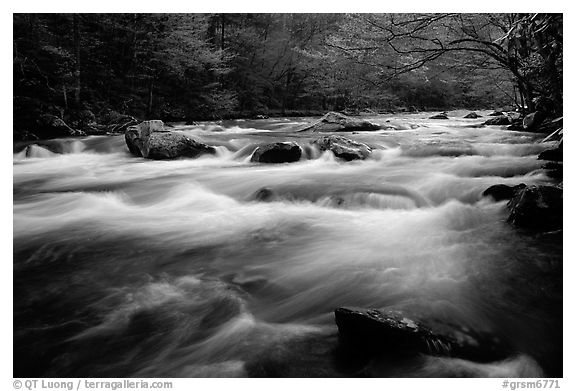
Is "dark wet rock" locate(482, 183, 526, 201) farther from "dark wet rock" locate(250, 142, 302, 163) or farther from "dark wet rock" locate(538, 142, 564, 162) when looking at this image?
"dark wet rock" locate(250, 142, 302, 163)

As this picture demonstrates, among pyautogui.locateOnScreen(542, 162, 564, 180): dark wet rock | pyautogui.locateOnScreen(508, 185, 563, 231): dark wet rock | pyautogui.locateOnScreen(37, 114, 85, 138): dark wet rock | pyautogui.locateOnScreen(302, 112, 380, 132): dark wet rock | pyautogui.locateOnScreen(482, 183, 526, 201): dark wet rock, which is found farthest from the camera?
pyautogui.locateOnScreen(302, 112, 380, 132): dark wet rock

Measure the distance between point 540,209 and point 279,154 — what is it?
3.88 meters

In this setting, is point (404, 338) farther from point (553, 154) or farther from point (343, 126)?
point (343, 126)

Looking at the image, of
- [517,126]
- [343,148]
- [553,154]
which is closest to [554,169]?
[553,154]

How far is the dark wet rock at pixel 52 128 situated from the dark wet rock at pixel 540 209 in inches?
361

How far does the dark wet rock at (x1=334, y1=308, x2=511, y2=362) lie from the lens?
5.84 feet

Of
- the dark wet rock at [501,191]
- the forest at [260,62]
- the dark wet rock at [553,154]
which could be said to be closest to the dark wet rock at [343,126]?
the forest at [260,62]

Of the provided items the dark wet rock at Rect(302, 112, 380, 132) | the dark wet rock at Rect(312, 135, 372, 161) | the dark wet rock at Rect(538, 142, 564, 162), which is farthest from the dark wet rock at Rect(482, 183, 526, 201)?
the dark wet rock at Rect(302, 112, 380, 132)

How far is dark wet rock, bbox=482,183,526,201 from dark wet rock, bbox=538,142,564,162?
5.79ft

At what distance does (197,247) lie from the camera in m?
3.19

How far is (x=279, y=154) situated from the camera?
6320mm

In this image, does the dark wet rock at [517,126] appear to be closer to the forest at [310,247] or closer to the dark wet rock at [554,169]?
the forest at [310,247]
